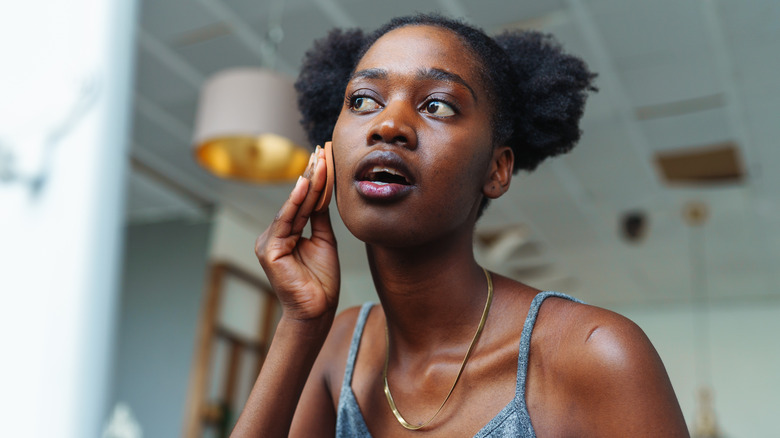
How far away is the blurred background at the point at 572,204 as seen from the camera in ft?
11.5

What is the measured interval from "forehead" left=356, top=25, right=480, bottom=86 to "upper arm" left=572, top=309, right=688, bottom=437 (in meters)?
0.36

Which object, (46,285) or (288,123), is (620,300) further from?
(46,285)

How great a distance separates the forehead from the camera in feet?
3.03

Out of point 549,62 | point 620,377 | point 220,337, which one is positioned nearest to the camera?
point 620,377

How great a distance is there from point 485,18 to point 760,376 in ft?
17.6

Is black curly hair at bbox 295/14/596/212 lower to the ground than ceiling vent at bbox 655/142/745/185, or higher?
Answer: lower

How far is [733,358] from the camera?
23.7 feet

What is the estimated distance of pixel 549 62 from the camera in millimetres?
1073

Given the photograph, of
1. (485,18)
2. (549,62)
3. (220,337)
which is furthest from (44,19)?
(220,337)

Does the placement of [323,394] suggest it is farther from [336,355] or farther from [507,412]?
[507,412]

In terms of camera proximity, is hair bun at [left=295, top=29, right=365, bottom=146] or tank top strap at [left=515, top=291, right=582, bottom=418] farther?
hair bun at [left=295, top=29, right=365, bottom=146]

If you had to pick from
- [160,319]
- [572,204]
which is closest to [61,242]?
[572,204]

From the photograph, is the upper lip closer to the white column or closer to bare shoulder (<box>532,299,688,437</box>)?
bare shoulder (<box>532,299,688,437</box>)

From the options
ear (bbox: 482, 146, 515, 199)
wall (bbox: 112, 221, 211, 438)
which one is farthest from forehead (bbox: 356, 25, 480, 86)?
wall (bbox: 112, 221, 211, 438)
